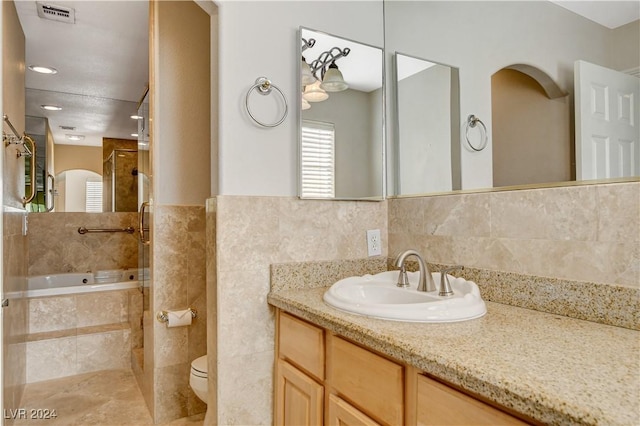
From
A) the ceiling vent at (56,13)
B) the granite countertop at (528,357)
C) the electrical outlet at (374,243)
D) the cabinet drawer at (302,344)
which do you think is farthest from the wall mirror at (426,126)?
the ceiling vent at (56,13)

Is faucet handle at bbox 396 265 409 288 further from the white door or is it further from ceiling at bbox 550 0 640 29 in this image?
ceiling at bbox 550 0 640 29

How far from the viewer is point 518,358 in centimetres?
83

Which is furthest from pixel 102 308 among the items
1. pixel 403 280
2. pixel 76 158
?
pixel 403 280

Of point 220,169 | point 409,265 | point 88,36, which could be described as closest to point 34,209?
point 88,36

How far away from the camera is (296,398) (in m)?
1.42

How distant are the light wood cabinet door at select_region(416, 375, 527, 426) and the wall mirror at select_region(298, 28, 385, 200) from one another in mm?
933

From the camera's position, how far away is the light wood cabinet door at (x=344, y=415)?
42.9 inches

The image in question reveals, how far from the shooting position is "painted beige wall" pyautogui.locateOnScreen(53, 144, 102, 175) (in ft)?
15.0

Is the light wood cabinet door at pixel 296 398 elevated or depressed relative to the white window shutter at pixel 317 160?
depressed

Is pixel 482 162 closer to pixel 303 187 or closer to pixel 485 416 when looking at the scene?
pixel 303 187

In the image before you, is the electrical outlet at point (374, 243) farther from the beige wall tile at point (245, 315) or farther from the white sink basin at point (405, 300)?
the beige wall tile at point (245, 315)

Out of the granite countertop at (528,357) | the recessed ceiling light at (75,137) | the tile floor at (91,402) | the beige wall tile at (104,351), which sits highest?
the recessed ceiling light at (75,137)

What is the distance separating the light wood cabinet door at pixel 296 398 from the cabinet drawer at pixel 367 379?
0.11 meters

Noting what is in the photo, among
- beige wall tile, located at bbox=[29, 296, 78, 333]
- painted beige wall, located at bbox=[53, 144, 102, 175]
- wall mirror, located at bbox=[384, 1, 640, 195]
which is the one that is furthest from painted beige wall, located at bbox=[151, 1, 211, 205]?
painted beige wall, located at bbox=[53, 144, 102, 175]
